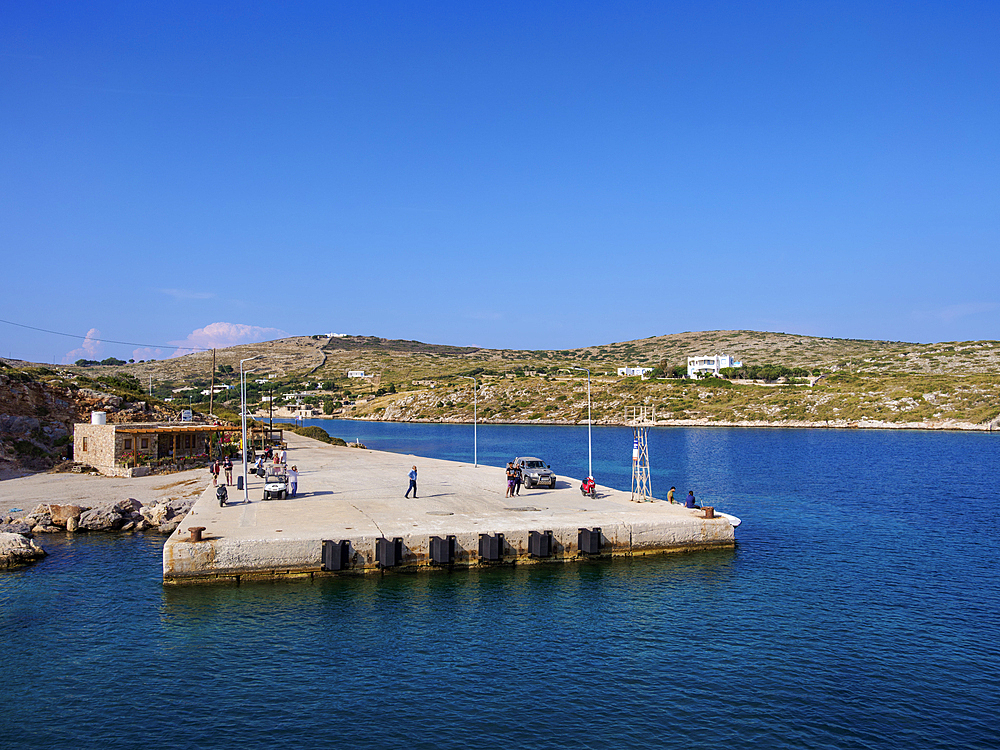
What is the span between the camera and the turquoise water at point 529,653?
1556 cm

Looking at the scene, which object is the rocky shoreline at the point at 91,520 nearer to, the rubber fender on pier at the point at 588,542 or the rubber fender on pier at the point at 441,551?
the rubber fender on pier at the point at 441,551

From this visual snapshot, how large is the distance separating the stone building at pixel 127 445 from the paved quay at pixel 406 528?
16.0m

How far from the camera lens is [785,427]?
443ft

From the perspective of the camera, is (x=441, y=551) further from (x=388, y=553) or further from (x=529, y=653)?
(x=529, y=653)

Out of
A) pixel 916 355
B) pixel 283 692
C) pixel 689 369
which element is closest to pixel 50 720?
pixel 283 692

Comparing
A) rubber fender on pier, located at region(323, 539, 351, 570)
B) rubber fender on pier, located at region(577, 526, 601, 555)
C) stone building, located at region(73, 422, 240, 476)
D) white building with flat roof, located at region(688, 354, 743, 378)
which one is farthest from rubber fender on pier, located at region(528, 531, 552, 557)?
white building with flat roof, located at region(688, 354, 743, 378)

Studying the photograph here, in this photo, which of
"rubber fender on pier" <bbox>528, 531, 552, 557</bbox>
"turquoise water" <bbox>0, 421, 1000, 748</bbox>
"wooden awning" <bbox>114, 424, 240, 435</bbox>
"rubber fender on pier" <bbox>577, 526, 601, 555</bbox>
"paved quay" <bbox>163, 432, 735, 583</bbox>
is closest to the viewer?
"turquoise water" <bbox>0, 421, 1000, 748</bbox>

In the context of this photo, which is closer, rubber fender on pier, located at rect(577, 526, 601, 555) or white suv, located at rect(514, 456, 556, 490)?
rubber fender on pier, located at rect(577, 526, 601, 555)

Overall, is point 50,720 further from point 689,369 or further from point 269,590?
point 689,369

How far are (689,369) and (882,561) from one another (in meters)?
167

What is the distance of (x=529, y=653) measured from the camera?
19844 mm

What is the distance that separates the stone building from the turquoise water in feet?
62.7

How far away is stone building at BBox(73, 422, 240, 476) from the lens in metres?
52.1

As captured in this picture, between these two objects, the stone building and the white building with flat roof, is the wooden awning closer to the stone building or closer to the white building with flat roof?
the stone building
